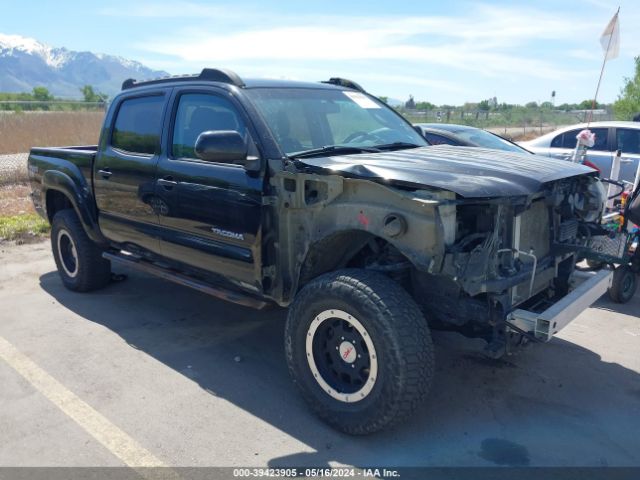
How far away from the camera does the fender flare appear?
5363mm

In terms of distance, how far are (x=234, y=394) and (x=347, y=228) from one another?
1.40 metres

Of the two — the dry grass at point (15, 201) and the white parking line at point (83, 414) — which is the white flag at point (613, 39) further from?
the dry grass at point (15, 201)

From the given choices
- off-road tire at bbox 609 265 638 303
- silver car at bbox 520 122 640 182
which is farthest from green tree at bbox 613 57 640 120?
off-road tire at bbox 609 265 638 303

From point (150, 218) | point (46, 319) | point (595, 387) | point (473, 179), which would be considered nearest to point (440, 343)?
point (595, 387)

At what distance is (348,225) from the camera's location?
3289mm

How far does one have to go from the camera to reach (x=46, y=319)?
203 inches

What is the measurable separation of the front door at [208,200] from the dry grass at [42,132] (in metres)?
14.3

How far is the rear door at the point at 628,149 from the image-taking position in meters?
9.09

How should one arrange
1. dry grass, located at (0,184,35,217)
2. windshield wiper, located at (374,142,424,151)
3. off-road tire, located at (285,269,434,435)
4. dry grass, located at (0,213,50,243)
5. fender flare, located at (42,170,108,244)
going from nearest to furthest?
off-road tire, located at (285,269,434,435) → windshield wiper, located at (374,142,424,151) → fender flare, located at (42,170,108,244) → dry grass, located at (0,213,50,243) → dry grass, located at (0,184,35,217)

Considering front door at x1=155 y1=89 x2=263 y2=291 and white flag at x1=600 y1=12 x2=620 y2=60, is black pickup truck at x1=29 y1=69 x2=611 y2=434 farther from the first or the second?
white flag at x1=600 y1=12 x2=620 y2=60

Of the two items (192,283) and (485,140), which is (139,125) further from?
(485,140)

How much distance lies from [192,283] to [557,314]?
2.60 m

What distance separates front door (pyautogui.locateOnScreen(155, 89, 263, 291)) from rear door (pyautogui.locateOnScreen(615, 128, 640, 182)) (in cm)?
740

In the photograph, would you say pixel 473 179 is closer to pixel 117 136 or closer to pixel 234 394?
pixel 234 394
